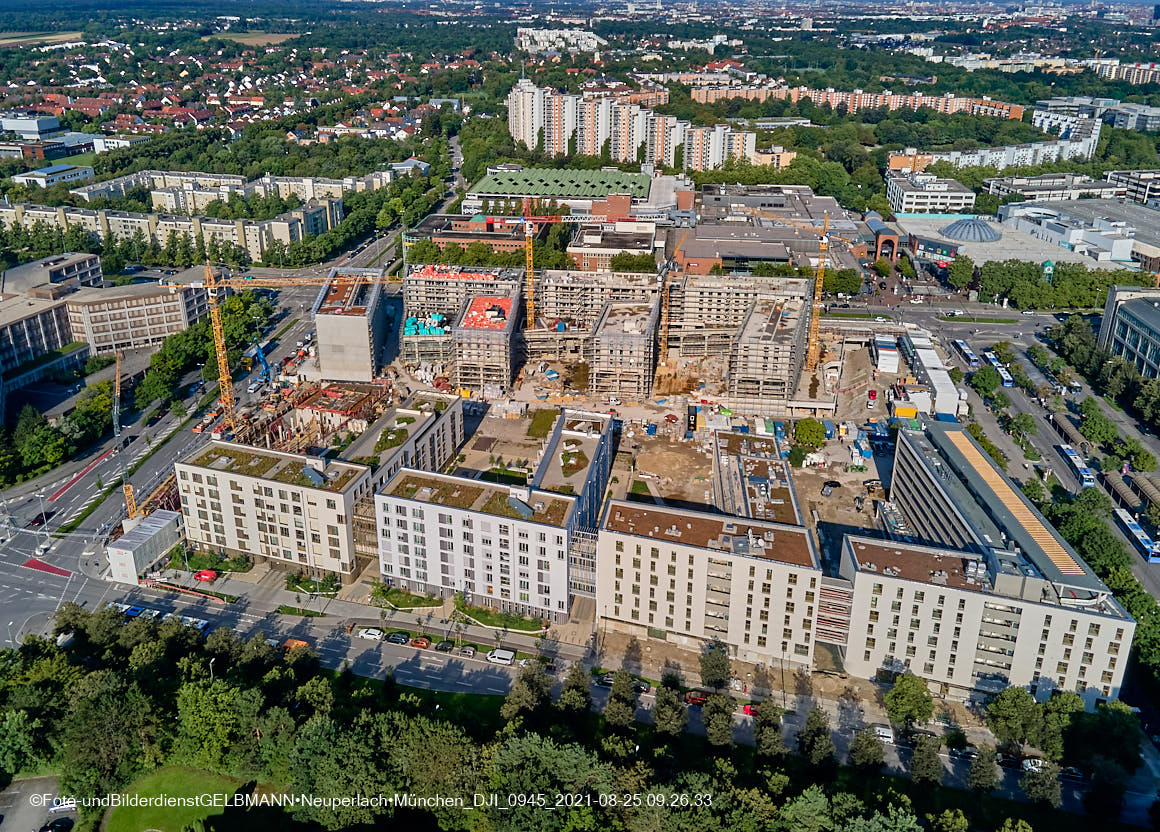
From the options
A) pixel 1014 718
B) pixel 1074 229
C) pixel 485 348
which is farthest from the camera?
pixel 1074 229

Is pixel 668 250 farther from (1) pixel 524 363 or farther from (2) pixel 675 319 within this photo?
(1) pixel 524 363

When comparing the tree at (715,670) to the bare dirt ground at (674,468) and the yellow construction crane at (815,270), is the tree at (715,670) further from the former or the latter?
the yellow construction crane at (815,270)

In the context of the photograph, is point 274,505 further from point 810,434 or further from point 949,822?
point 810,434

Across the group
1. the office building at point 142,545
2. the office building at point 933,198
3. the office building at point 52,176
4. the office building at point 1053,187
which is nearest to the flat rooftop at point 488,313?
the office building at point 142,545

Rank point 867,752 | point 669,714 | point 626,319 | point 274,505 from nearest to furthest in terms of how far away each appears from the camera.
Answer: point 867,752 < point 669,714 < point 274,505 < point 626,319

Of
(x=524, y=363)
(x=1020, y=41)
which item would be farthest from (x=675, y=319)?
(x=1020, y=41)

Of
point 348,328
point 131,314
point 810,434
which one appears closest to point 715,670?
point 810,434
